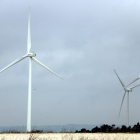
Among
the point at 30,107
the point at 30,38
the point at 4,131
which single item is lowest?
the point at 4,131

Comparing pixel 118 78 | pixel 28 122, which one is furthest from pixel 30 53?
pixel 118 78

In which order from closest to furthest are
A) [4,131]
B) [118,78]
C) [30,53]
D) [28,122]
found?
1. [4,131]
2. [28,122]
3. [30,53]
4. [118,78]

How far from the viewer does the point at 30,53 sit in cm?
6119

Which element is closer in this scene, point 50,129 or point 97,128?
point 50,129

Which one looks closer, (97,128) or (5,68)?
(5,68)

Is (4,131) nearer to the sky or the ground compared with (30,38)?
nearer to the ground

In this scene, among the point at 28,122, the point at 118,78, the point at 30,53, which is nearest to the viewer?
the point at 28,122

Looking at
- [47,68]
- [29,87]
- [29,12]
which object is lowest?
[29,87]

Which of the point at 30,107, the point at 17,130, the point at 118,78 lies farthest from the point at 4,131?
the point at 118,78

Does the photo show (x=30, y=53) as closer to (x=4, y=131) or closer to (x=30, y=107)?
(x=30, y=107)

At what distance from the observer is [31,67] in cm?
5953

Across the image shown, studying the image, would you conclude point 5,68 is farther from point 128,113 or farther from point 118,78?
point 128,113

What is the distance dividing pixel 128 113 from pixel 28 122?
39.2 metres

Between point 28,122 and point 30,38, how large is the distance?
58.7 ft
